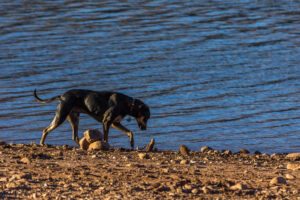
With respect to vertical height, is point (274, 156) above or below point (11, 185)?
below

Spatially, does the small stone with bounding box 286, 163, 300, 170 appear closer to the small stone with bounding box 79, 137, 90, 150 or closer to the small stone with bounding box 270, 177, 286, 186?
the small stone with bounding box 270, 177, 286, 186

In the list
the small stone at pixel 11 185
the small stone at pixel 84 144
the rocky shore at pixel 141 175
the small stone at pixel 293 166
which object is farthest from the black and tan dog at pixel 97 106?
the small stone at pixel 11 185

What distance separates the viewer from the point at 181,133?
13.3 m

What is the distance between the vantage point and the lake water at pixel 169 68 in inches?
532

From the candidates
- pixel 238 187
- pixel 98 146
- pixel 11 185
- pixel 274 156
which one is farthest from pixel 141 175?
pixel 274 156

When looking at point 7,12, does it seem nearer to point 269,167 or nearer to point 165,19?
point 165,19

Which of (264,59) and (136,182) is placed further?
(264,59)

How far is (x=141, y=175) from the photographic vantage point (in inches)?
333

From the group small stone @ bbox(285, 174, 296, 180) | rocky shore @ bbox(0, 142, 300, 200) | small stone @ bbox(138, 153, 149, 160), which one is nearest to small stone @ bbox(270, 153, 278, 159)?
rocky shore @ bbox(0, 142, 300, 200)

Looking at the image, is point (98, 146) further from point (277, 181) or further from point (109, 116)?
point (277, 181)

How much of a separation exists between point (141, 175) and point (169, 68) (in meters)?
10.2

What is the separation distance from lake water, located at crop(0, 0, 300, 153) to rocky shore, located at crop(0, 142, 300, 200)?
2.25m

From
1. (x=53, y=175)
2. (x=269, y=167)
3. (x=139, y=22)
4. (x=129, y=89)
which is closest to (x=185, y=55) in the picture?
(x=129, y=89)

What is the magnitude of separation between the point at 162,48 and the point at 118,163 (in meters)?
12.0
